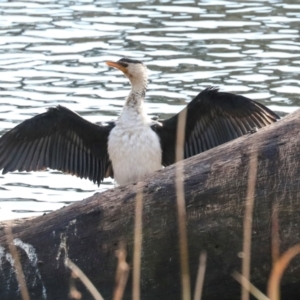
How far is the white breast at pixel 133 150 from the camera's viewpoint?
6828mm

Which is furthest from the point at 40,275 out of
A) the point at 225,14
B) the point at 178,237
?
the point at 225,14

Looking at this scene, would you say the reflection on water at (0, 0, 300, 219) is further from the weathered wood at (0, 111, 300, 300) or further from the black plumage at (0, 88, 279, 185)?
the weathered wood at (0, 111, 300, 300)

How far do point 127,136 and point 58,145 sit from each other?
2.03 feet

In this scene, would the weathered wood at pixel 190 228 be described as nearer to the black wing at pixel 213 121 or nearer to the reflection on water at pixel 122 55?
the black wing at pixel 213 121

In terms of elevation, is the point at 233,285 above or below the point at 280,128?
below

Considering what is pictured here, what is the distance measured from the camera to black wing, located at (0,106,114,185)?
7051 millimetres

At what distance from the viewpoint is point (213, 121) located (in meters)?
6.87

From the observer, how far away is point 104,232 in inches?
206

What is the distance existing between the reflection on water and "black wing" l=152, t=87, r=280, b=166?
4.75 ft

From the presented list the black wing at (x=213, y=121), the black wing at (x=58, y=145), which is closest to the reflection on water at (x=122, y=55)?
the black wing at (x=58, y=145)

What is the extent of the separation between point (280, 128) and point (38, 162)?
95.2 inches

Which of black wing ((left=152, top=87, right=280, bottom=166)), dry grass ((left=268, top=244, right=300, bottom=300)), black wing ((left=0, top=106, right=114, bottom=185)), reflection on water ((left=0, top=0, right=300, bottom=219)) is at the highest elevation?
dry grass ((left=268, top=244, right=300, bottom=300))

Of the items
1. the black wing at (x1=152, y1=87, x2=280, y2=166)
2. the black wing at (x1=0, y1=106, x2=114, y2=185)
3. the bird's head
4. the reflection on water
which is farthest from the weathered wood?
the reflection on water

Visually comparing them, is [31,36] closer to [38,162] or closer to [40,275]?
[38,162]
